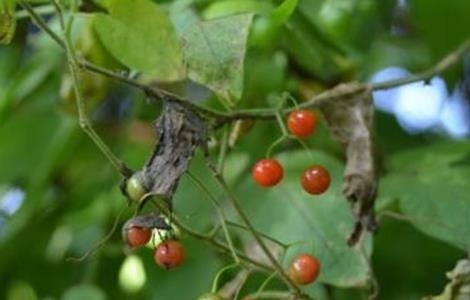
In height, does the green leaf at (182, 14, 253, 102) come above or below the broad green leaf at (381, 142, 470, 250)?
above

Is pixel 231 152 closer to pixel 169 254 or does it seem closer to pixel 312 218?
pixel 312 218

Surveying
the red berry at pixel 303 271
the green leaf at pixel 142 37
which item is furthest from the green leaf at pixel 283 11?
the red berry at pixel 303 271

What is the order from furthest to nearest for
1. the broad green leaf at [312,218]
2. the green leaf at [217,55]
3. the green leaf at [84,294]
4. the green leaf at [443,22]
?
the green leaf at [443,22] → the green leaf at [84,294] → the broad green leaf at [312,218] → the green leaf at [217,55]

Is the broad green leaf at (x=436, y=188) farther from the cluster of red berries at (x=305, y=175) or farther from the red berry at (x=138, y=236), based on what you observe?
the red berry at (x=138, y=236)

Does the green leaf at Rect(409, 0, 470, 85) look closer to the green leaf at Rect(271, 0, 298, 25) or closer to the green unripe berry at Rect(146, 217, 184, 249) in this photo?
the green leaf at Rect(271, 0, 298, 25)

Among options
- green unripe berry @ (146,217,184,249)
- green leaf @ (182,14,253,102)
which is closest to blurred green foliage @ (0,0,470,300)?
green leaf @ (182,14,253,102)

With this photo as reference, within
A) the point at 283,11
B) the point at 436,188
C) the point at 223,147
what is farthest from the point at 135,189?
the point at 436,188
